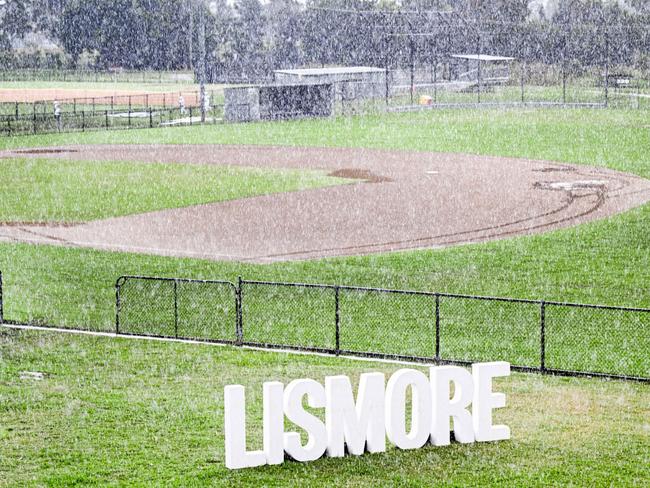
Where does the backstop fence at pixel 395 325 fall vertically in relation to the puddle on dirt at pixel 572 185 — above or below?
below

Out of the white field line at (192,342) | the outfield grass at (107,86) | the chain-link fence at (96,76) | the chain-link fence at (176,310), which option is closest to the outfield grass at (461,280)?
the chain-link fence at (176,310)

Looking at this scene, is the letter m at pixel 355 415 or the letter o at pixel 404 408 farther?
the letter o at pixel 404 408

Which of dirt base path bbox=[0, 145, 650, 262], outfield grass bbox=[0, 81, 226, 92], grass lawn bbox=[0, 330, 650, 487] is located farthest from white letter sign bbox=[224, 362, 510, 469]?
outfield grass bbox=[0, 81, 226, 92]

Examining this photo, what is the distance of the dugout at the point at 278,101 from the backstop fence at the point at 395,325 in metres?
46.0

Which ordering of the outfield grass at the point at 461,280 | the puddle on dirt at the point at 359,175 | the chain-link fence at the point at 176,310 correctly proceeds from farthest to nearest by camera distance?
the puddle on dirt at the point at 359,175, the chain-link fence at the point at 176,310, the outfield grass at the point at 461,280

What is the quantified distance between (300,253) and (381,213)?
7.45 metres

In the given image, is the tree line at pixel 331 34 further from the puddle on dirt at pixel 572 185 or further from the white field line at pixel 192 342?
the white field line at pixel 192 342

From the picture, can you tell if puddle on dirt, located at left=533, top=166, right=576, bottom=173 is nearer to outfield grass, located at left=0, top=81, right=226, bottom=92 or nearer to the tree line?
the tree line

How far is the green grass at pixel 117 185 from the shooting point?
4428 cm

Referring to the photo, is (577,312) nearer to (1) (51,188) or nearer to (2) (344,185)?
(2) (344,185)

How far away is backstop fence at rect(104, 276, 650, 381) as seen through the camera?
77.8 ft

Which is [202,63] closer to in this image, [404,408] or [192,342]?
[192,342]

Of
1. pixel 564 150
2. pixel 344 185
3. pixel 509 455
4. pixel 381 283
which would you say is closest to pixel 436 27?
pixel 564 150

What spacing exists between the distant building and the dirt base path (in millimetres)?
27193
